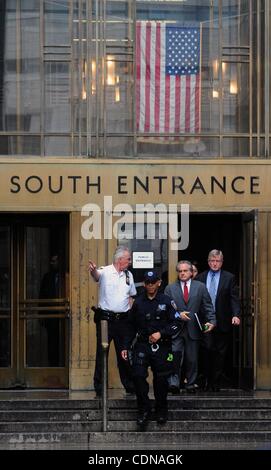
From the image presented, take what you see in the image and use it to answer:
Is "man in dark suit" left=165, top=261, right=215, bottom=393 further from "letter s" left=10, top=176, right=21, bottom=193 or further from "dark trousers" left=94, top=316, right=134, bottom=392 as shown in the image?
"letter s" left=10, top=176, right=21, bottom=193

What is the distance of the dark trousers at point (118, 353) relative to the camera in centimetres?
1708

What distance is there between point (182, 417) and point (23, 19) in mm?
6570

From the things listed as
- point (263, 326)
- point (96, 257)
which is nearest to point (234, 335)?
point (263, 326)

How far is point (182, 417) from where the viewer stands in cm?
1664

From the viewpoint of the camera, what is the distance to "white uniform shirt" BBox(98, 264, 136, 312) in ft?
56.7

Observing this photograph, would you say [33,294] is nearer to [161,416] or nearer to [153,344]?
[153,344]

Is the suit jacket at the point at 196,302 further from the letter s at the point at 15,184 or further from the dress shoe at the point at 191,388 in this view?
the letter s at the point at 15,184

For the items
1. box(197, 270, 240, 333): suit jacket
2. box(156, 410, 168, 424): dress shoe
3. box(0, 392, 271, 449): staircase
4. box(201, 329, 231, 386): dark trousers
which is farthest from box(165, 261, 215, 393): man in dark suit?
box(156, 410, 168, 424): dress shoe

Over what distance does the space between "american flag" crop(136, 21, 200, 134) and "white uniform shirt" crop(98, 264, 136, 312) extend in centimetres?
292

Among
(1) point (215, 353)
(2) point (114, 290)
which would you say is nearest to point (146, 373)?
(2) point (114, 290)

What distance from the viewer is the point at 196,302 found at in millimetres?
17953

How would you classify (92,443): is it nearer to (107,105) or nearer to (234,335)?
(234,335)

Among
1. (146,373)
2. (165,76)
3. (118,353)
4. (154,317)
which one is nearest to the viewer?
(146,373)

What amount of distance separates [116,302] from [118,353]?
2.27 ft
